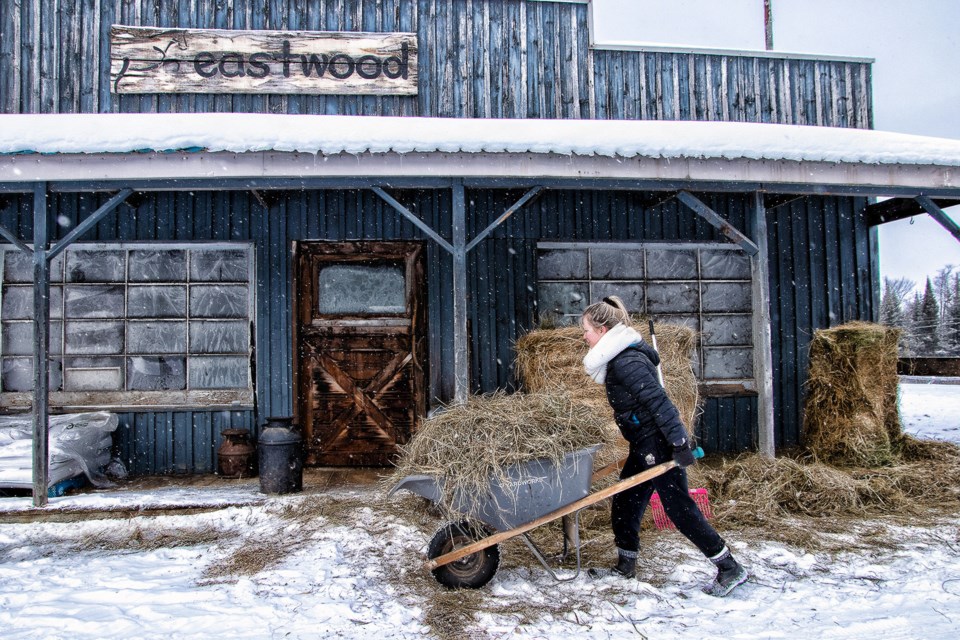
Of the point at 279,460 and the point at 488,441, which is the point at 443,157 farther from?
the point at 279,460

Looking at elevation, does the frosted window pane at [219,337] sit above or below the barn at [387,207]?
below

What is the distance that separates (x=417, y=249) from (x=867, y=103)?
5724mm

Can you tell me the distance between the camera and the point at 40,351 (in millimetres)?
4664

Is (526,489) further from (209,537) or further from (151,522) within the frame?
(151,522)

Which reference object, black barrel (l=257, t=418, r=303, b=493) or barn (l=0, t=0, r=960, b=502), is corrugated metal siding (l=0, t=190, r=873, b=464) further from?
black barrel (l=257, t=418, r=303, b=493)

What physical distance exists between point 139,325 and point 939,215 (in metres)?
7.46

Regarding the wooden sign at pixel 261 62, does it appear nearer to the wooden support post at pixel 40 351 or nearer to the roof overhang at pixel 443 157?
the roof overhang at pixel 443 157

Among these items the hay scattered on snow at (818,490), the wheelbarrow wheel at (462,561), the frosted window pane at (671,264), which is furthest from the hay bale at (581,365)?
the wheelbarrow wheel at (462,561)

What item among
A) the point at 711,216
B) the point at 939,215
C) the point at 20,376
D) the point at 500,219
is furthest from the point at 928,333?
the point at 20,376

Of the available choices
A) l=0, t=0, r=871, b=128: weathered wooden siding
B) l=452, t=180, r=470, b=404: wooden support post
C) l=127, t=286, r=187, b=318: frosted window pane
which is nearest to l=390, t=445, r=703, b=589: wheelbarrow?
l=452, t=180, r=470, b=404: wooden support post

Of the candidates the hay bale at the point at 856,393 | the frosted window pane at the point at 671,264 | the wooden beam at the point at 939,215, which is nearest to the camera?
the wooden beam at the point at 939,215

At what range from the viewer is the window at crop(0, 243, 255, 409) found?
19.8 feet

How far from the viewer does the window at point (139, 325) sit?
19.8ft

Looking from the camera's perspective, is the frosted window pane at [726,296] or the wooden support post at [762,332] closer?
the wooden support post at [762,332]
